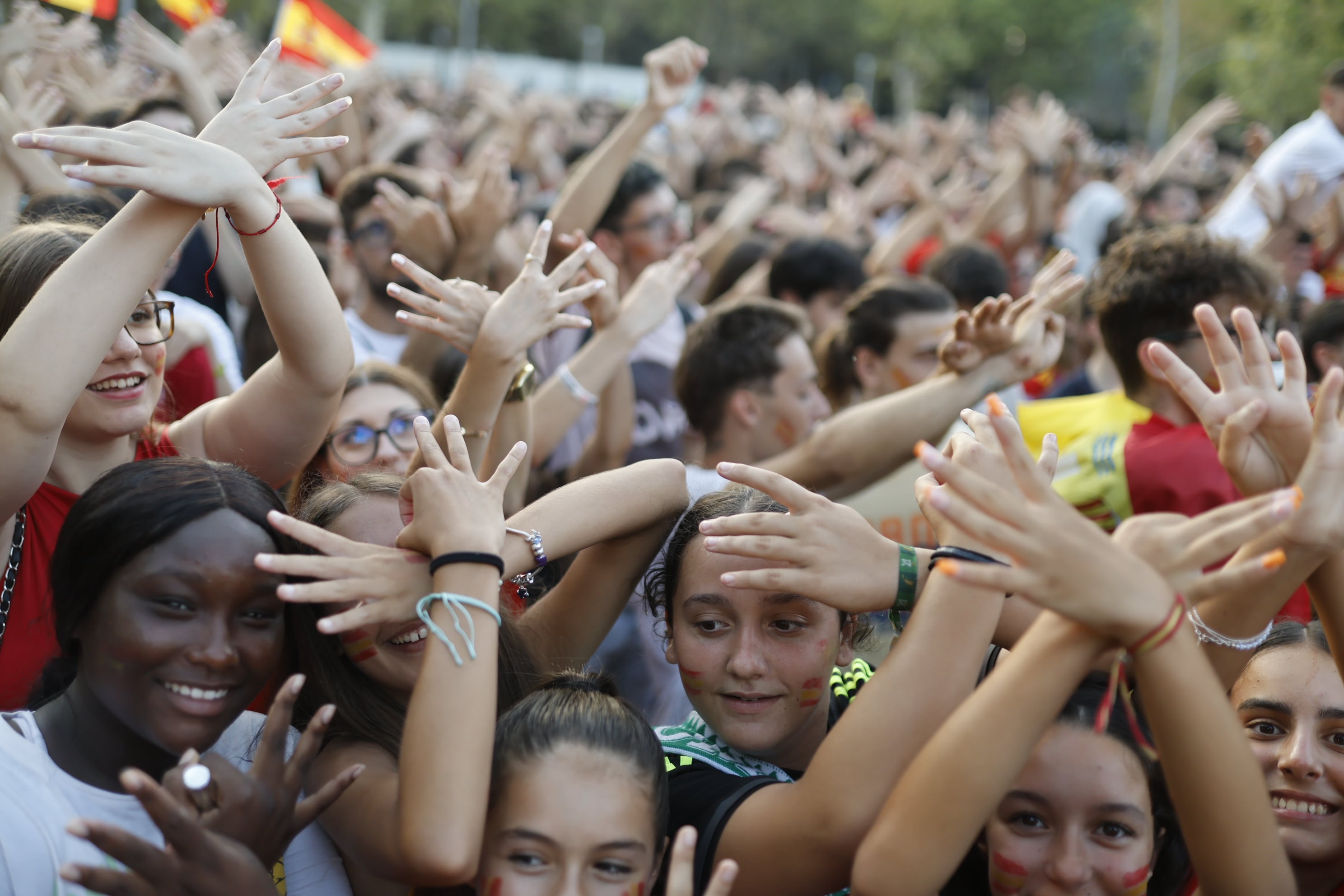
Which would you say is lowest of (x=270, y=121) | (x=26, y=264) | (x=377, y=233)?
(x=26, y=264)

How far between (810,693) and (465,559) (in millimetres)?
739

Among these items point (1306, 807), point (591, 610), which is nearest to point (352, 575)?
point (591, 610)

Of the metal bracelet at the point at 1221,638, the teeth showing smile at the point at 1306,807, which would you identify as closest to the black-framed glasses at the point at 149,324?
the metal bracelet at the point at 1221,638

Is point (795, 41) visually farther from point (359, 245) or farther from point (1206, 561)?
point (1206, 561)

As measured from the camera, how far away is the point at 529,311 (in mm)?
2717

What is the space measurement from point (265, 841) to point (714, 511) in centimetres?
101

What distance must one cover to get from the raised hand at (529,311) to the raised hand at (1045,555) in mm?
1269

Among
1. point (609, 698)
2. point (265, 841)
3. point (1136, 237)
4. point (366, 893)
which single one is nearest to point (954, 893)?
point (609, 698)

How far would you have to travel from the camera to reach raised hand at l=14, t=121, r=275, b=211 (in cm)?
192

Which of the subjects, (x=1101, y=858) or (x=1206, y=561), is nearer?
(x=1206, y=561)

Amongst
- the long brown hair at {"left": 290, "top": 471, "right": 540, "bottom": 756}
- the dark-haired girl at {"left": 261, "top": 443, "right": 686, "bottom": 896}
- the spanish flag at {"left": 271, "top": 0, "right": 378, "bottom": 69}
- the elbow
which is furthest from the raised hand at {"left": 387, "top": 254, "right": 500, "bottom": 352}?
the spanish flag at {"left": 271, "top": 0, "right": 378, "bottom": 69}

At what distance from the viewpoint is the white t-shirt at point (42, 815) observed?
1.72 m

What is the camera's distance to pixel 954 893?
2.17 m

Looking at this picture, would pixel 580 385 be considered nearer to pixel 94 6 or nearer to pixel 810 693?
pixel 810 693
